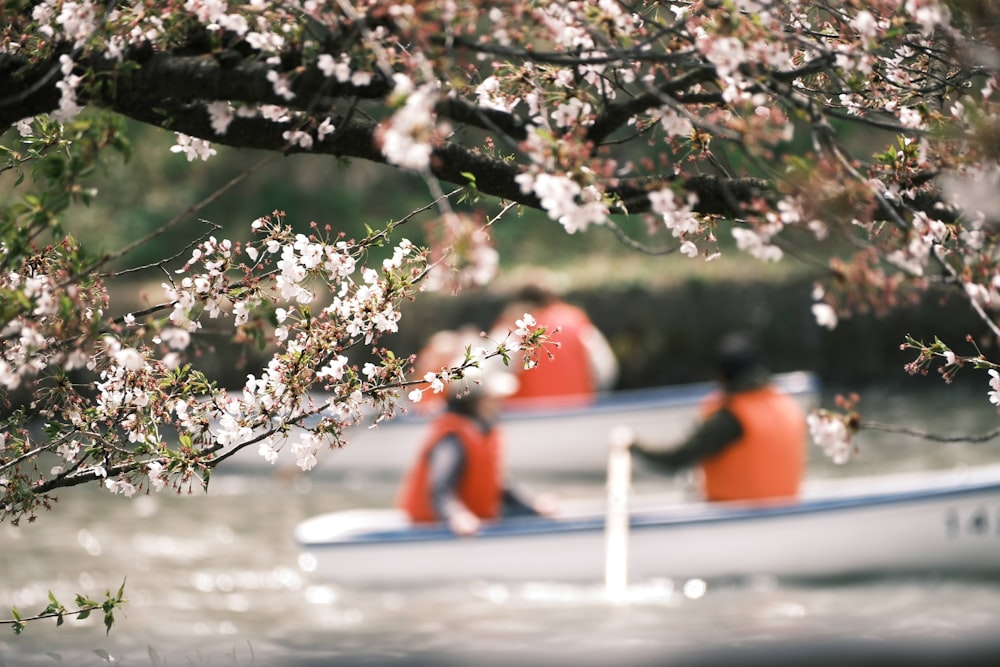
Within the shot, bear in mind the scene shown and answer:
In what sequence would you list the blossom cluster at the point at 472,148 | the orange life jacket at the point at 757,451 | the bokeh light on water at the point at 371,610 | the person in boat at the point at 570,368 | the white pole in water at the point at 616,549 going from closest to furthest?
the blossom cluster at the point at 472,148
the bokeh light on water at the point at 371,610
the orange life jacket at the point at 757,451
the white pole in water at the point at 616,549
the person in boat at the point at 570,368

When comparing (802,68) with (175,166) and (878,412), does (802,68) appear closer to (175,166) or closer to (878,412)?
(878,412)

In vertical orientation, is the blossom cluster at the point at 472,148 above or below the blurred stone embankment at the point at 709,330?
below

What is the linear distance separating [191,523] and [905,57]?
9.03 meters

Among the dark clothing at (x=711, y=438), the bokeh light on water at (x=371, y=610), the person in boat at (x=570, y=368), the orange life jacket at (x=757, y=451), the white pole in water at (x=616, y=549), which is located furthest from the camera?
the person in boat at (x=570, y=368)

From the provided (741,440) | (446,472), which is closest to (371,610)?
(446,472)

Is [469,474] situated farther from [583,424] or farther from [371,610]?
[583,424]

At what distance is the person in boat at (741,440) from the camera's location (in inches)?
329

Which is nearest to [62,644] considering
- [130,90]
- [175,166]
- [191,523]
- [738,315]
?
[191,523]

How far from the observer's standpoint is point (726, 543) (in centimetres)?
870

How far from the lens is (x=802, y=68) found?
9.14 ft

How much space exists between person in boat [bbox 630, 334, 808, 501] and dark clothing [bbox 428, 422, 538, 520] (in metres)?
1.09

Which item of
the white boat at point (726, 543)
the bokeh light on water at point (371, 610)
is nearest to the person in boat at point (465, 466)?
the white boat at point (726, 543)

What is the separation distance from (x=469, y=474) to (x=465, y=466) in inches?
4.5

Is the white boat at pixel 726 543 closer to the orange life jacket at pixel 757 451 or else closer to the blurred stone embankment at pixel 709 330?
the orange life jacket at pixel 757 451
